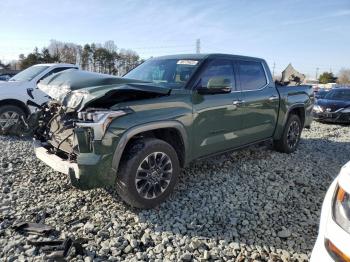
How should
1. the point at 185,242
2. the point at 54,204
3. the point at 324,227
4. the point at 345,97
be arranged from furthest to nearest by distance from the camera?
the point at 345,97 → the point at 54,204 → the point at 185,242 → the point at 324,227

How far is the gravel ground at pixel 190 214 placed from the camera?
309cm

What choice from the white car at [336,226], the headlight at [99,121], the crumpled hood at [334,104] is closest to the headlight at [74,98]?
the headlight at [99,121]

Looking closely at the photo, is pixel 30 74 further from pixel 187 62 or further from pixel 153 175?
pixel 153 175

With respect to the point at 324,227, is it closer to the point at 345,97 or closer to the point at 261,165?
the point at 261,165

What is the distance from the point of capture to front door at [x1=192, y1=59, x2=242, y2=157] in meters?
4.25

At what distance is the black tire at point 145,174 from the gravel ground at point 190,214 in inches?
7.1

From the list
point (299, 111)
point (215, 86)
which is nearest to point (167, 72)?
point (215, 86)

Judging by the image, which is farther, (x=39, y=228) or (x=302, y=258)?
(x=39, y=228)

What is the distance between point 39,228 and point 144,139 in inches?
56.1

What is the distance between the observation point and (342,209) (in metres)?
1.81

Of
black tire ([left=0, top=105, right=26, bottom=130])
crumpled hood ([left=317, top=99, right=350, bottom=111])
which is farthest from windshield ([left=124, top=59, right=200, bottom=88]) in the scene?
crumpled hood ([left=317, top=99, right=350, bottom=111])

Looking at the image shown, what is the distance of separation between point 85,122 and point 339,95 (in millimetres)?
12209

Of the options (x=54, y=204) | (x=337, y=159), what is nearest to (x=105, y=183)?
(x=54, y=204)

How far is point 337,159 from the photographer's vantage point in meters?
6.51
